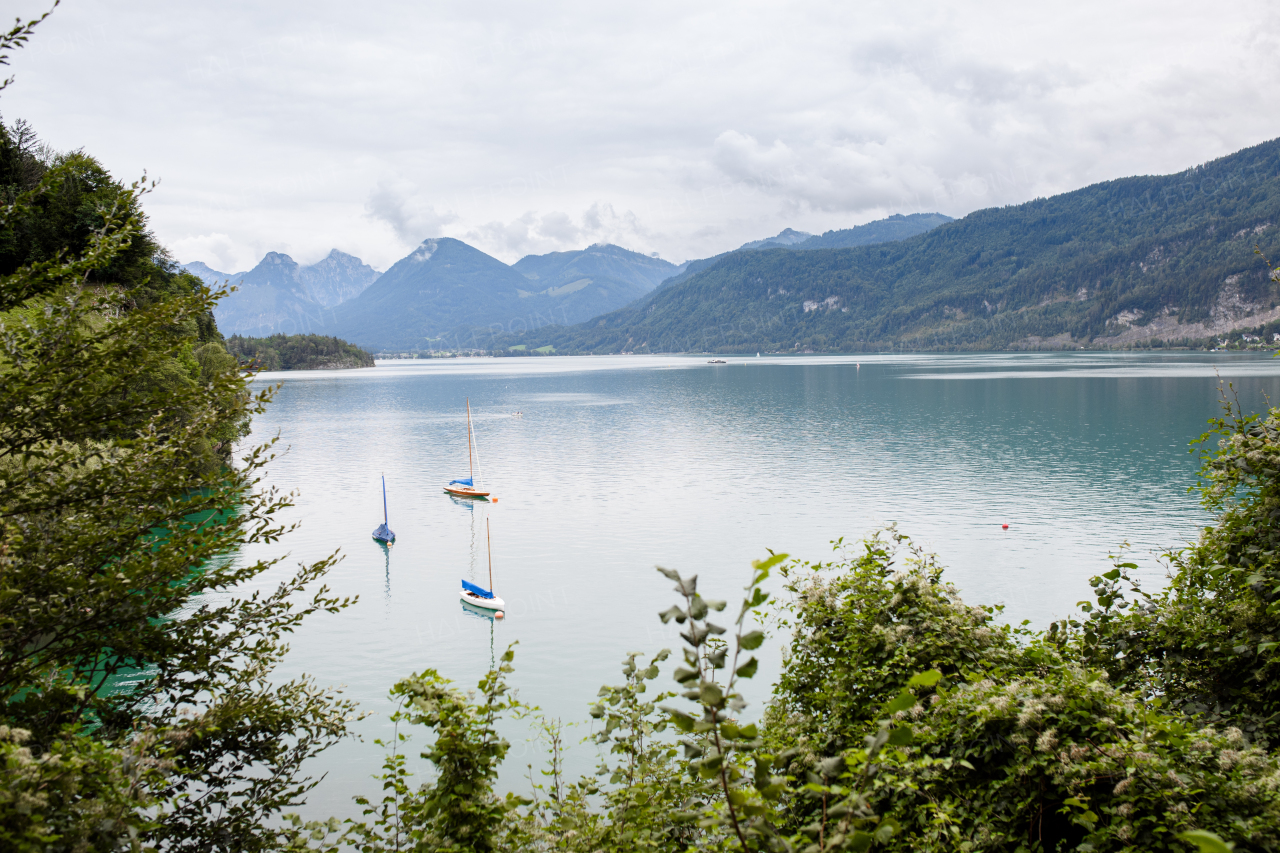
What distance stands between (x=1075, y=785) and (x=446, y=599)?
1025 inches

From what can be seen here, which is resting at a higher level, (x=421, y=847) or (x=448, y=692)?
(x=448, y=692)

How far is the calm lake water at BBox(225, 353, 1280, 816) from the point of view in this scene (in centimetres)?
2375

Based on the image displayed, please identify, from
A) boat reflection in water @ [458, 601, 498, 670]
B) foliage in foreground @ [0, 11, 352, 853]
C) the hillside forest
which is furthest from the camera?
boat reflection in water @ [458, 601, 498, 670]

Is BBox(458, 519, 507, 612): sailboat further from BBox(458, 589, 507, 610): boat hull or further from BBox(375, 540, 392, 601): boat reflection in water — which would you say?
BBox(375, 540, 392, 601): boat reflection in water

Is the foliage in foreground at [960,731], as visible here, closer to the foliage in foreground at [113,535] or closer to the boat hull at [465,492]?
the foliage in foreground at [113,535]

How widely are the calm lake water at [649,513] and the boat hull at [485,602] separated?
585 mm

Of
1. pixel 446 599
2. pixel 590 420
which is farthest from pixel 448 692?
pixel 590 420

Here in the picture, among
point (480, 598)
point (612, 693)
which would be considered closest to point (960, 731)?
point (612, 693)

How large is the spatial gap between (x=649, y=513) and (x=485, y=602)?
→ 14.7 m

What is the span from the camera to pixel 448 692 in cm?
628

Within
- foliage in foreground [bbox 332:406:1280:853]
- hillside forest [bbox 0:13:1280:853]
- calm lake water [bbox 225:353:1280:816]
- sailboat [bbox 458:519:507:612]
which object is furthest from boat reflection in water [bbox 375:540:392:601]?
foliage in foreground [bbox 332:406:1280:853]

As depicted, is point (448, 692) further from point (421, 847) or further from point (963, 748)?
point (963, 748)

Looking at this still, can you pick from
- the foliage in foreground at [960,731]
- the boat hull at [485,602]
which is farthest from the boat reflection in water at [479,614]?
the foliage in foreground at [960,731]

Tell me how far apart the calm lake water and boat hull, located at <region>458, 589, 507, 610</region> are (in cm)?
59
